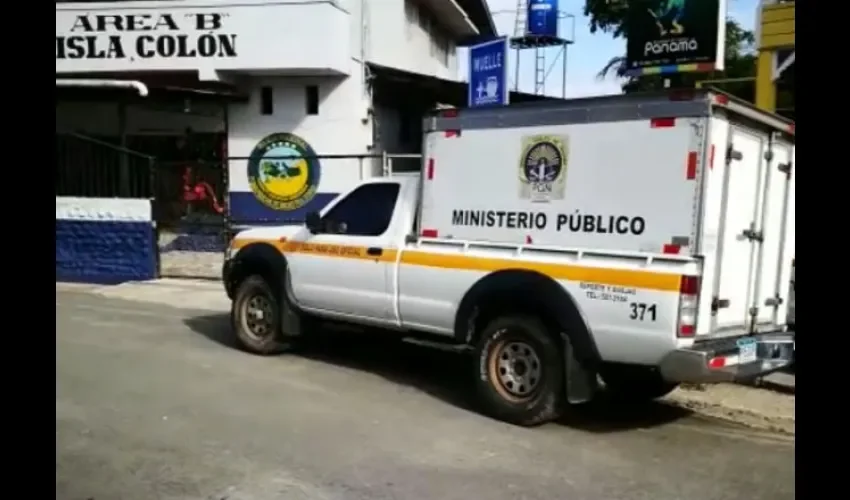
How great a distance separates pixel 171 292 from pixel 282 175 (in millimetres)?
4611

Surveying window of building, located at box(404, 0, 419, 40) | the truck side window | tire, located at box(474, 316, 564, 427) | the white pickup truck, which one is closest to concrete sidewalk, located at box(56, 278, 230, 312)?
the truck side window

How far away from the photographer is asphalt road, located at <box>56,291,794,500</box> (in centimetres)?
501

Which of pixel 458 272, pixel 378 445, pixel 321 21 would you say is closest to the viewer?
pixel 378 445

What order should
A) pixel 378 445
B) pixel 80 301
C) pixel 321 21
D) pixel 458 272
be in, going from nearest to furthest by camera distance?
pixel 378 445 → pixel 458 272 → pixel 80 301 → pixel 321 21

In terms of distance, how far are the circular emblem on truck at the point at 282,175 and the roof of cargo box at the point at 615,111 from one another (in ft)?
34.9

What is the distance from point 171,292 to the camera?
13.7m

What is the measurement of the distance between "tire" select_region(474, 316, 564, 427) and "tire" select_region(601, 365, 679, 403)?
418 millimetres

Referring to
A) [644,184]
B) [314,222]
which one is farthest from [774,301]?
[314,222]

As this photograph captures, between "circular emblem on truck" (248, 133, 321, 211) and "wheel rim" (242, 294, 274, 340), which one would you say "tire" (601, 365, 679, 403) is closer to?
"wheel rim" (242, 294, 274, 340)

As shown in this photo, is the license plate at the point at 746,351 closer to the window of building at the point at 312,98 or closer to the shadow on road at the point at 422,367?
the shadow on road at the point at 422,367
